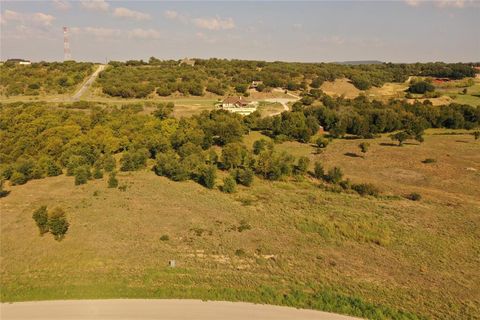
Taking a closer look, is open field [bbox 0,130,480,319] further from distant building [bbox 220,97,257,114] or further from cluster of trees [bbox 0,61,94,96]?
cluster of trees [bbox 0,61,94,96]

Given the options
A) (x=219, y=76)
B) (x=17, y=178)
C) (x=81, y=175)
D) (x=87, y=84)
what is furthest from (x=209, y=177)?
(x=87, y=84)

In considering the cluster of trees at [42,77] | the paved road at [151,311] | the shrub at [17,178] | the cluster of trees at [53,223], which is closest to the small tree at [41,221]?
the cluster of trees at [53,223]

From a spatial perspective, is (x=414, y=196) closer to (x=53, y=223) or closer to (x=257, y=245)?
(x=257, y=245)

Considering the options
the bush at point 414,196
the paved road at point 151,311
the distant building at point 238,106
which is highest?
the distant building at point 238,106

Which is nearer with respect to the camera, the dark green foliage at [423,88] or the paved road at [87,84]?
the paved road at [87,84]

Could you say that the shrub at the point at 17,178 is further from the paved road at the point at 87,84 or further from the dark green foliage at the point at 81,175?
the paved road at the point at 87,84

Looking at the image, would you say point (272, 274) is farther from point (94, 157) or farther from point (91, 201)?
point (94, 157)

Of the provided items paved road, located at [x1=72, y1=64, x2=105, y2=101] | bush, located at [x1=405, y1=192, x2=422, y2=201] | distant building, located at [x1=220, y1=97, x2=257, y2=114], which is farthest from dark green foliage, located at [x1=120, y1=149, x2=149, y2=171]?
paved road, located at [x1=72, y1=64, x2=105, y2=101]

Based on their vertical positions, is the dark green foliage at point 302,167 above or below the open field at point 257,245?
above

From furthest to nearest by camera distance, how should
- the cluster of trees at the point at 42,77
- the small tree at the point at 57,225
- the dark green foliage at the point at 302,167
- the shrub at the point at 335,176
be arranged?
the cluster of trees at the point at 42,77 → the dark green foliage at the point at 302,167 → the shrub at the point at 335,176 → the small tree at the point at 57,225
